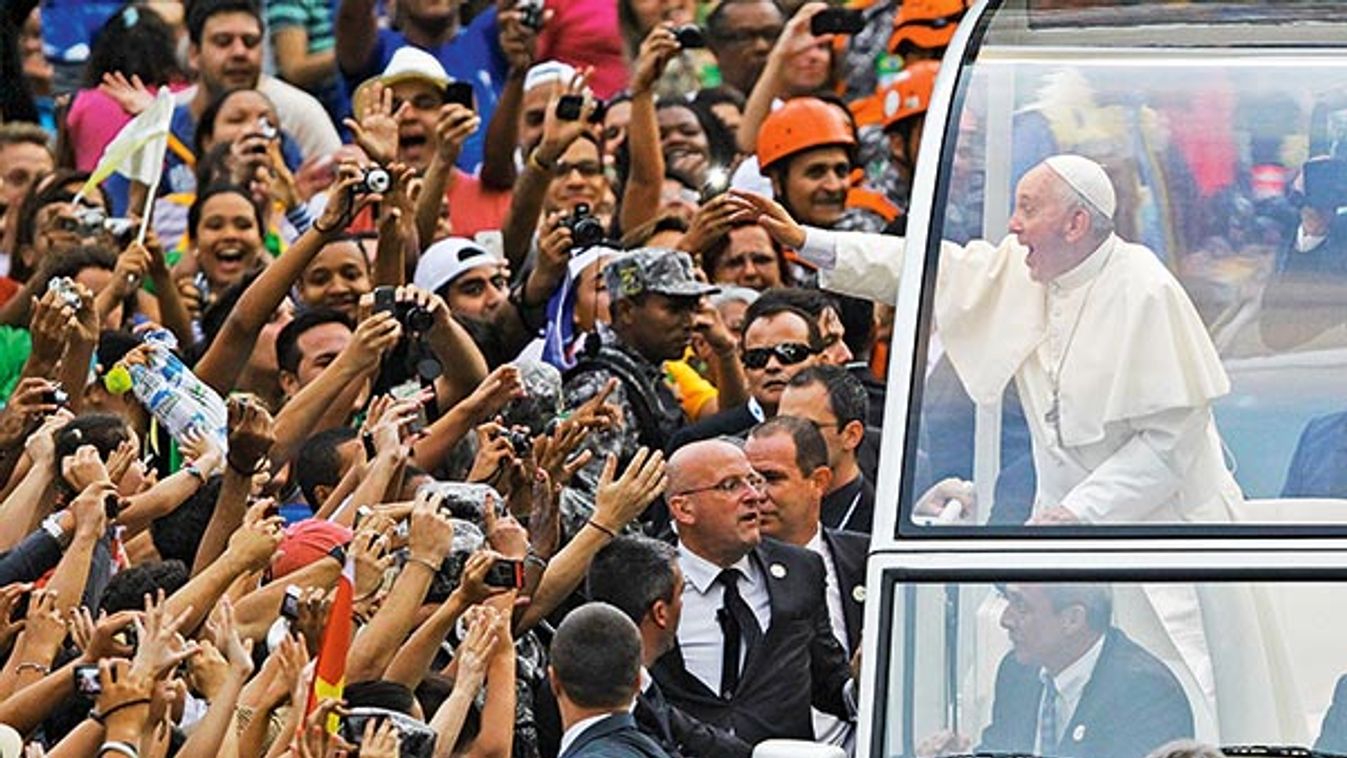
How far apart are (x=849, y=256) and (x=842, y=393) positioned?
2251 millimetres

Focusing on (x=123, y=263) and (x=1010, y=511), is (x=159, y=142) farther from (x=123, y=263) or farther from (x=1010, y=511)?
(x=1010, y=511)

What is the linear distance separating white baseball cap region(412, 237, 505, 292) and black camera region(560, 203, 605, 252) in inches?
21.4

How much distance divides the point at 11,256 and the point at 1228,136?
24.5 ft

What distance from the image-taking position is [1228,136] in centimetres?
816

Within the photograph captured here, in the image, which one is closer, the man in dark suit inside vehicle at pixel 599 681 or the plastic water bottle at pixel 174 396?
the man in dark suit inside vehicle at pixel 599 681

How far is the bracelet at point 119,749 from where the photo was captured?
26.9 ft

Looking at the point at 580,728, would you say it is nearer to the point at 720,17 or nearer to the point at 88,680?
the point at 88,680

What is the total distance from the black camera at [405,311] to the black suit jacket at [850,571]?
1502 mm

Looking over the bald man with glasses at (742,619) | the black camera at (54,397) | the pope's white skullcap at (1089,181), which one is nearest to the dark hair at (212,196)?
the black camera at (54,397)

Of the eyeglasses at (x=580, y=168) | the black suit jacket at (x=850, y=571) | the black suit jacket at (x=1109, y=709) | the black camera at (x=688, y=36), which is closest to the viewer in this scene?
the black suit jacket at (x=1109, y=709)

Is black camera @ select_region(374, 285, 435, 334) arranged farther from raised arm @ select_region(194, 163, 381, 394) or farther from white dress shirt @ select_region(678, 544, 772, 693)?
white dress shirt @ select_region(678, 544, 772, 693)

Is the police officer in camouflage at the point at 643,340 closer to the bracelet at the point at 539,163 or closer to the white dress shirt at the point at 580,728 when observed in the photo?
the bracelet at the point at 539,163

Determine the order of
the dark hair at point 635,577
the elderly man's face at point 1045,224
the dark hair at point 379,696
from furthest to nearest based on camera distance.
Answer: the dark hair at point 635,577
the dark hair at point 379,696
the elderly man's face at point 1045,224

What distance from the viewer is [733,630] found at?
1073 centimetres
